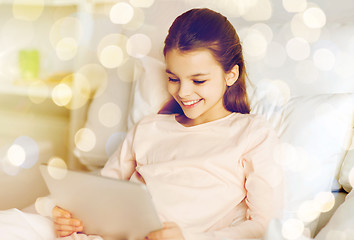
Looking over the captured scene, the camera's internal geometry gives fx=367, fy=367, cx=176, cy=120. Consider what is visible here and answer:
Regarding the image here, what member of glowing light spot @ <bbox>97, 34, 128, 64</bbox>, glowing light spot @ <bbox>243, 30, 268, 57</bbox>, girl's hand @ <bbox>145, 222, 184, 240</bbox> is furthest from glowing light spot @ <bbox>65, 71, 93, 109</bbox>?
girl's hand @ <bbox>145, 222, 184, 240</bbox>

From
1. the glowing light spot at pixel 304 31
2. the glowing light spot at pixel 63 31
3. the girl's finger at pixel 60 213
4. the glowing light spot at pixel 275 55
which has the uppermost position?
the glowing light spot at pixel 304 31

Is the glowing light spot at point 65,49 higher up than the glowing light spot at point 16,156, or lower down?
higher up

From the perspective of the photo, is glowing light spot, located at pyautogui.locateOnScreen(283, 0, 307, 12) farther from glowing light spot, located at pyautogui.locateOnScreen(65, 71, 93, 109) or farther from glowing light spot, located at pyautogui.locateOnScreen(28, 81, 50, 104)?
glowing light spot, located at pyautogui.locateOnScreen(28, 81, 50, 104)

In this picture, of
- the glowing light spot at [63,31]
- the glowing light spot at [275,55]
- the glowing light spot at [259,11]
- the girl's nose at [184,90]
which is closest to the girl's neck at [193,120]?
the girl's nose at [184,90]

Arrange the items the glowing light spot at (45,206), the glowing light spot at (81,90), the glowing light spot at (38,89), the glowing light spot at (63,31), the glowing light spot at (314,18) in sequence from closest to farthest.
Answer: the glowing light spot at (45,206), the glowing light spot at (314,18), the glowing light spot at (81,90), the glowing light spot at (38,89), the glowing light spot at (63,31)

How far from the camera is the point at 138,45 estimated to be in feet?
3.89

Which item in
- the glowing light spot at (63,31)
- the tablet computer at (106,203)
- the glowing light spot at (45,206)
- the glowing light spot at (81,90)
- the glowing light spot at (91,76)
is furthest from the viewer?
the glowing light spot at (63,31)

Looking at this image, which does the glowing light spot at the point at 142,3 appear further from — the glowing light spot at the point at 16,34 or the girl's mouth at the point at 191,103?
the glowing light spot at the point at 16,34

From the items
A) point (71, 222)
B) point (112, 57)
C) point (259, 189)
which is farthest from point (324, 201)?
point (112, 57)

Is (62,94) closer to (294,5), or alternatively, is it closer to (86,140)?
(86,140)

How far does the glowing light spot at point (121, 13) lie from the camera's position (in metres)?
1.43

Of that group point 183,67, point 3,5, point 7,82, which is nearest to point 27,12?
point 3,5

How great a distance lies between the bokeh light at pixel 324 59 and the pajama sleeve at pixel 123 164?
1.68 feet

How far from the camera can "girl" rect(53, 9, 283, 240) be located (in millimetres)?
735
